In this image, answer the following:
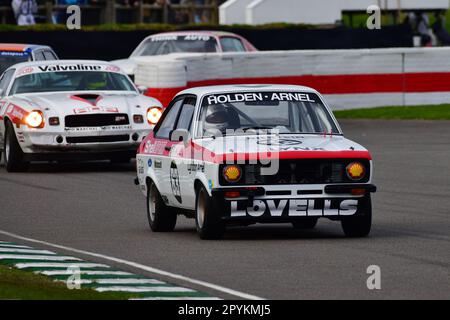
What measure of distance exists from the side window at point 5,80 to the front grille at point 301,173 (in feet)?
32.4

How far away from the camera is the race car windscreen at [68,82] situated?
2156 cm

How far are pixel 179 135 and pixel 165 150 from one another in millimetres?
284

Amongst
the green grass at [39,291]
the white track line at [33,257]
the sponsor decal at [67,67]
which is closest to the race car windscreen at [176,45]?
the sponsor decal at [67,67]

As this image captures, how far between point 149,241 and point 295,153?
5.20 ft

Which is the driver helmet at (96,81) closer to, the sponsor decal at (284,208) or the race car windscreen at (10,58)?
the race car windscreen at (10,58)

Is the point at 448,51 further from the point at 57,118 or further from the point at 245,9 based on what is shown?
the point at 245,9

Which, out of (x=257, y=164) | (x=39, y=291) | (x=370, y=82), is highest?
(x=257, y=164)

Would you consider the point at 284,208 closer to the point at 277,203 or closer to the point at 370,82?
the point at 277,203

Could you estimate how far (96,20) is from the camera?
40.9 metres

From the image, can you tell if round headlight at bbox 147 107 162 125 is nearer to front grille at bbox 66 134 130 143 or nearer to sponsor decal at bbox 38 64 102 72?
front grille at bbox 66 134 130 143

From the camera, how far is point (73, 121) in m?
20.5

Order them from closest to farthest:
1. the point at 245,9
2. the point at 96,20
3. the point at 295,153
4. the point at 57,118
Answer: the point at 295,153
the point at 57,118
the point at 96,20
the point at 245,9

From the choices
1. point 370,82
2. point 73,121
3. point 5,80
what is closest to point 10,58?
point 5,80
